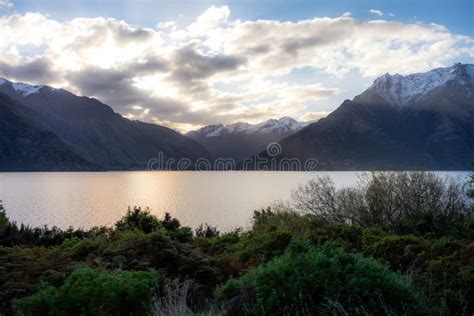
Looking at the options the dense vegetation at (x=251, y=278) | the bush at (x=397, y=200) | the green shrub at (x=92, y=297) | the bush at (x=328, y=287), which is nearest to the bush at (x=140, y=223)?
the dense vegetation at (x=251, y=278)

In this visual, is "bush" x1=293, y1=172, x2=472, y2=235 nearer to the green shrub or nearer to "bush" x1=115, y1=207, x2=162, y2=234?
"bush" x1=115, y1=207, x2=162, y2=234

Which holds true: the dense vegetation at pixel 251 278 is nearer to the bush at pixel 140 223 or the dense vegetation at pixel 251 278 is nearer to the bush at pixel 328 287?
the bush at pixel 328 287

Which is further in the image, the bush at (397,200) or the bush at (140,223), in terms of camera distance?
the bush at (397,200)

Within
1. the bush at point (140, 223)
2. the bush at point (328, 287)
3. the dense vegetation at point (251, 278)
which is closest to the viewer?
the bush at point (328, 287)

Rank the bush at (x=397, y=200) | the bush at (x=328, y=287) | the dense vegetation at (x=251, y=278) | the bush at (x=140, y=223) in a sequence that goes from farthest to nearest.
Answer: the bush at (x=397, y=200) → the bush at (x=140, y=223) → the dense vegetation at (x=251, y=278) → the bush at (x=328, y=287)

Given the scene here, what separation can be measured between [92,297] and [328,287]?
3.54 metres

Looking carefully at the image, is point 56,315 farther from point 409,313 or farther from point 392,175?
point 392,175

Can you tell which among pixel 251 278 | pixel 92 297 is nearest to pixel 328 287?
pixel 251 278

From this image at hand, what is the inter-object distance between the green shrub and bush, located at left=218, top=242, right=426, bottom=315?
170cm

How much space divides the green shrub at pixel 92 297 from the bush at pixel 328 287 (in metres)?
1.70

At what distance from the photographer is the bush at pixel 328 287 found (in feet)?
21.2

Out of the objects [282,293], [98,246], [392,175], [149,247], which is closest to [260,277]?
[282,293]

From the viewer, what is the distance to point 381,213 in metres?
22.2

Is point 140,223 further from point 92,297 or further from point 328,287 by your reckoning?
point 328,287
